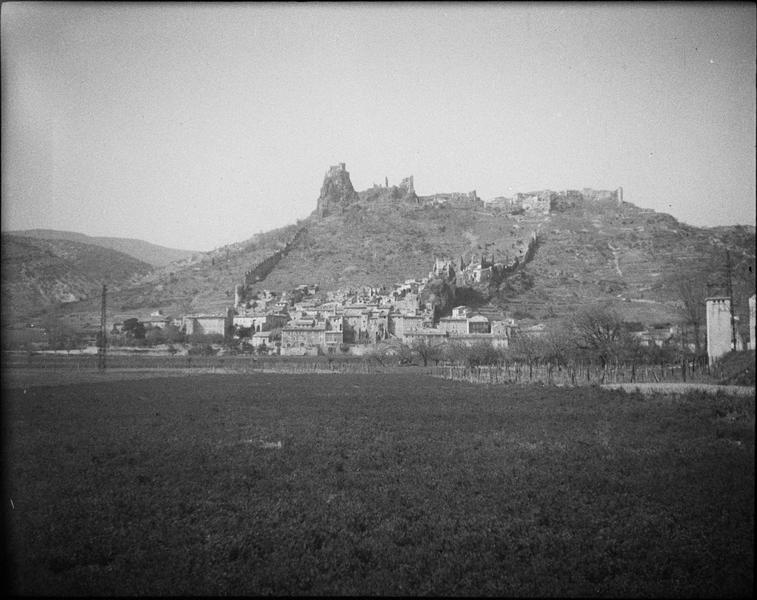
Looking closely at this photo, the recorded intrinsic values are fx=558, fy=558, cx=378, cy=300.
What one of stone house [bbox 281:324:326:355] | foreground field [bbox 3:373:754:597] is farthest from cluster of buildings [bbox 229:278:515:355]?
foreground field [bbox 3:373:754:597]

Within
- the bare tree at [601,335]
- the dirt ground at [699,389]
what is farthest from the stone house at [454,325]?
the dirt ground at [699,389]

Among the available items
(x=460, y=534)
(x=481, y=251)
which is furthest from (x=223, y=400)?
(x=481, y=251)

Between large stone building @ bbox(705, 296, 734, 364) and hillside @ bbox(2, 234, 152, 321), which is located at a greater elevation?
hillside @ bbox(2, 234, 152, 321)

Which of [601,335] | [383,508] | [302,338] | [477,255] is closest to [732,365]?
[601,335]

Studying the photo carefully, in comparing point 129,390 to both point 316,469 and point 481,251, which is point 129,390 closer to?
point 316,469

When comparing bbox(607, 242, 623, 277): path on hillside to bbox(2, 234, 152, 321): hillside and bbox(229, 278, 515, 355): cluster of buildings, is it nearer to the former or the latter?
bbox(229, 278, 515, 355): cluster of buildings
